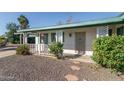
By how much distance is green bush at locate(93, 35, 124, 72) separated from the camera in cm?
618

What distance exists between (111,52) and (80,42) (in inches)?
208

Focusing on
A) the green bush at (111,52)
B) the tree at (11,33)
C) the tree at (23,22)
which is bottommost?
the green bush at (111,52)

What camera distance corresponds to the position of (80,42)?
11586mm

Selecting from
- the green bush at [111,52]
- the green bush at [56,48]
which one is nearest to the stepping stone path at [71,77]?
the green bush at [111,52]

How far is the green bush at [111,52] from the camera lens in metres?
6.18

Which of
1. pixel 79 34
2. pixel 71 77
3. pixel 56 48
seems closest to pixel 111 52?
pixel 71 77

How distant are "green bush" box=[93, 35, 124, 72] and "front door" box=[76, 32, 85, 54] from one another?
408cm

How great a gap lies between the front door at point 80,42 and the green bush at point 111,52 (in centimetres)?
408

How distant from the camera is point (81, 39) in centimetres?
1152

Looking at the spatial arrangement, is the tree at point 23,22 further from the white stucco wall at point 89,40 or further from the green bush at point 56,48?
the green bush at point 56,48
